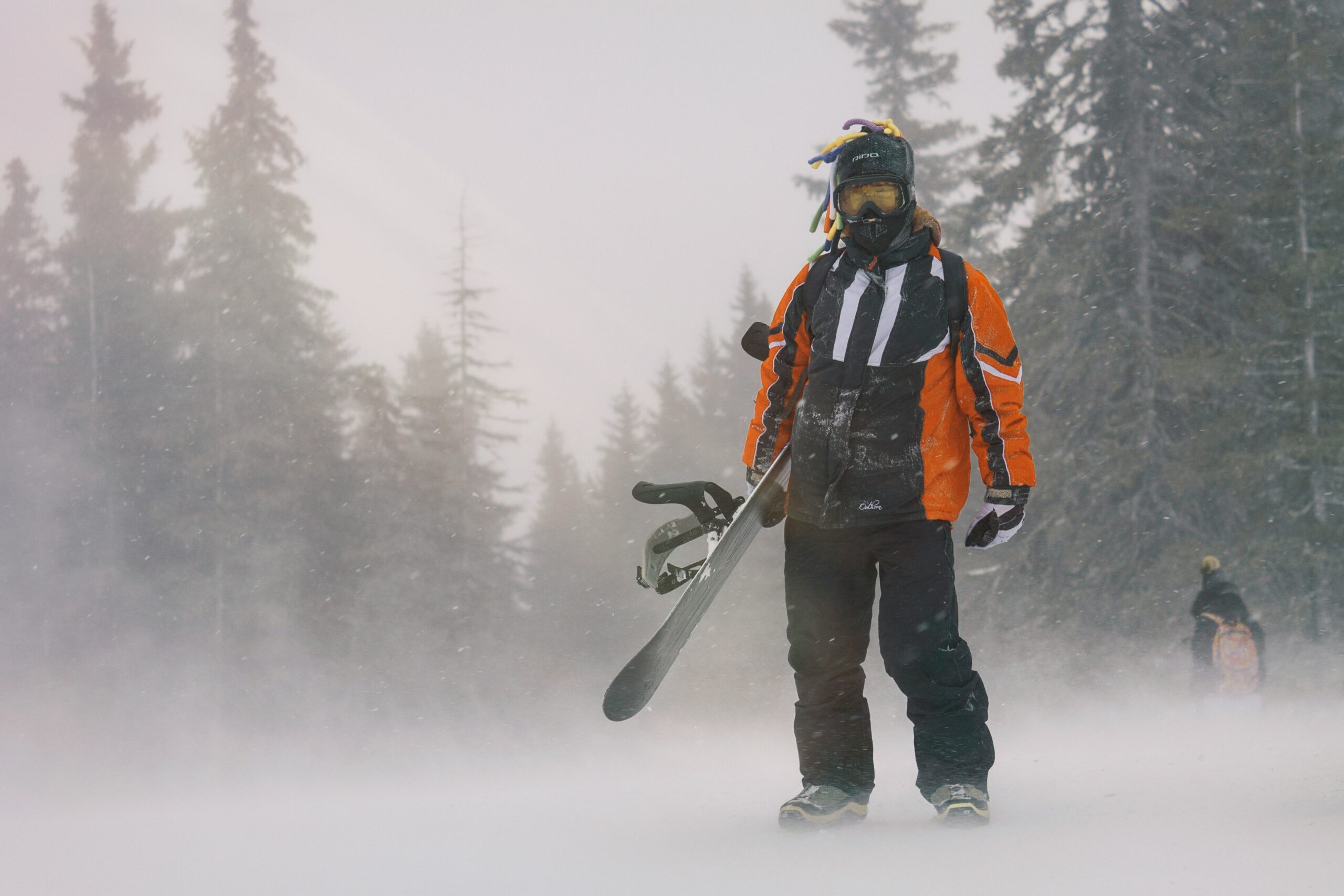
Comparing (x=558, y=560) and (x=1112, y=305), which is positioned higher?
(x=1112, y=305)

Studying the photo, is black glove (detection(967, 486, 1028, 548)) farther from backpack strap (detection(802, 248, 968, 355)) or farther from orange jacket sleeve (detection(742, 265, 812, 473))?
orange jacket sleeve (detection(742, 265, 812, 473))

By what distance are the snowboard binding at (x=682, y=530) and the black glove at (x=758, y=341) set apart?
53 cm

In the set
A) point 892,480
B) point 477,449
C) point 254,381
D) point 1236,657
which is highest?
point 254,381

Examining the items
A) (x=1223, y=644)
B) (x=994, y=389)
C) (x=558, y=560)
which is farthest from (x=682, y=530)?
(x=558, y=560)

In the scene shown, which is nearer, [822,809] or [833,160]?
[822,809]

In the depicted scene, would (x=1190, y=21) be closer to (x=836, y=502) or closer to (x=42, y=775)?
(x=836, y=502)

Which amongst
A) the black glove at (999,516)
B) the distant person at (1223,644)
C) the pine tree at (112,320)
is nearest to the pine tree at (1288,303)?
the distant person at (1223,644)

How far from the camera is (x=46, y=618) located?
25.7 metres

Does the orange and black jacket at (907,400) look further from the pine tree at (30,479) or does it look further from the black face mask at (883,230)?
the pine tree at (30,479)

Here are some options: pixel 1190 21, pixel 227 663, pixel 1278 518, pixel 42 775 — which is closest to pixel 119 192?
pixel 227 663

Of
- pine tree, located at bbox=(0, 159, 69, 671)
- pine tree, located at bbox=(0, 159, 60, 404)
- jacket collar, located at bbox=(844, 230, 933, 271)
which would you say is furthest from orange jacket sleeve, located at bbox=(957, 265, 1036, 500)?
pine tree, located at bbox=(0, 159, 60, 404)

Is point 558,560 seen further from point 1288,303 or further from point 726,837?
point 726,837

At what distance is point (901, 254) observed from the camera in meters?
3.44

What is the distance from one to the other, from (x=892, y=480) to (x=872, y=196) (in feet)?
3.29
